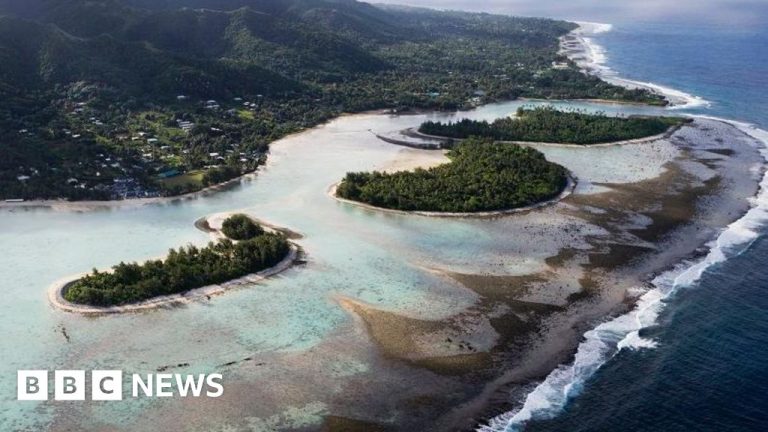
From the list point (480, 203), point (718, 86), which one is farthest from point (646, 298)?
point (718, 86)

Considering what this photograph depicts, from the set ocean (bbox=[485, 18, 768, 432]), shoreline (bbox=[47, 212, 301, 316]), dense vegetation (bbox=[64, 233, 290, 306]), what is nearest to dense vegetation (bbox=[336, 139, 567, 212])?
dense vegetation (bbox=[64, 233, 290, 306])

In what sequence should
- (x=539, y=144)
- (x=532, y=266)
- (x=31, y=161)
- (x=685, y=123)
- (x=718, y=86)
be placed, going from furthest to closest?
(x=718, y=86) → (x=685, y=123) → (x=539, y=144) → (x=31, y=161) → (x=532, y=266)

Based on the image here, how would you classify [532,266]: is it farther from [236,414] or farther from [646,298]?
[236,414]

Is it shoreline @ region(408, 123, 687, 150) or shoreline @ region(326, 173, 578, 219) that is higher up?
shoreline @ region(408, 123, 687, 150)

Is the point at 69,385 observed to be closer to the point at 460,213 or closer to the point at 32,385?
the point at 32,385

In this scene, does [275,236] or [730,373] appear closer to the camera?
[730,373]

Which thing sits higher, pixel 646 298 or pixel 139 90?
pixel 139 90

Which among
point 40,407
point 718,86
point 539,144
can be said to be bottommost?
point 40,407

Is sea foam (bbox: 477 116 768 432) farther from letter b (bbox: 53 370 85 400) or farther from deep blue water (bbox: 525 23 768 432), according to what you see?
letter b (bbox: 53 370 85 400)
